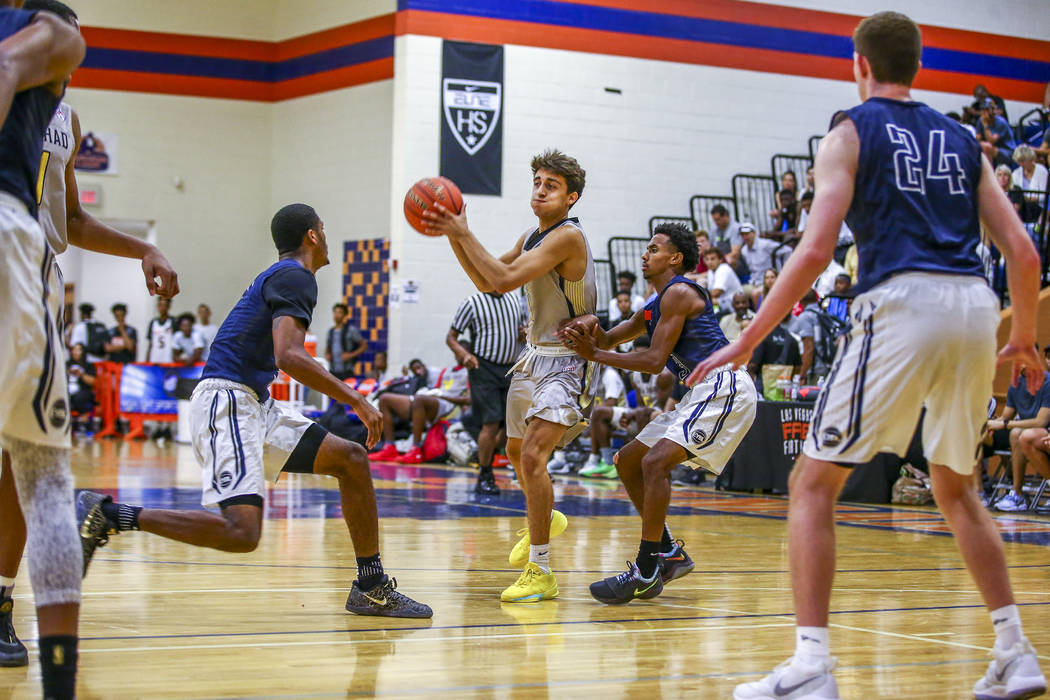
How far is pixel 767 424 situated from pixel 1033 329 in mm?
7879

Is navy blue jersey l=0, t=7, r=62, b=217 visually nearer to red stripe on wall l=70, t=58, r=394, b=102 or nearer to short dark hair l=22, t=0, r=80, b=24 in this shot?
short dark hair l=22, t=0, r=80, b=24

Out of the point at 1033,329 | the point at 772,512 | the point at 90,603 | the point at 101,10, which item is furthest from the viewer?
the point at 101,10

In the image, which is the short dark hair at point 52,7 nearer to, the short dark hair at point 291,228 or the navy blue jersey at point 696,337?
the short dark hair at point 291,228

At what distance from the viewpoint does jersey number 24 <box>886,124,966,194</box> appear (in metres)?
3.37

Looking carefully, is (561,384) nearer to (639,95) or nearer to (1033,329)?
(1033,329)

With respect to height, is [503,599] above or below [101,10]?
below

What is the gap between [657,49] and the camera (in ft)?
59.4

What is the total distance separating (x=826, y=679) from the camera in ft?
10.4

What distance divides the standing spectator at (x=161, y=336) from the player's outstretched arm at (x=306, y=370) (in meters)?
15.2

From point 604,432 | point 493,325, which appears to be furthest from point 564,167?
point 604,432

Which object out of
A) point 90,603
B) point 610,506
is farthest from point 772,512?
point 90,603

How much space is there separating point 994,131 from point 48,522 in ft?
56.5

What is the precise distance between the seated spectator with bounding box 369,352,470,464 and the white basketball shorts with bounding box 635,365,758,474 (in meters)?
8.92

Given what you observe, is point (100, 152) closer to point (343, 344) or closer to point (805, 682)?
point (343, 344)
